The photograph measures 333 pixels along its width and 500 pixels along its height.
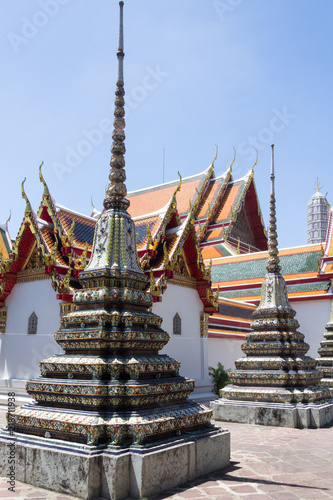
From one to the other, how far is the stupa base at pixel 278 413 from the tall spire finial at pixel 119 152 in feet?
15.9

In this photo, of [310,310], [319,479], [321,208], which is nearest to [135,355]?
[319,479]

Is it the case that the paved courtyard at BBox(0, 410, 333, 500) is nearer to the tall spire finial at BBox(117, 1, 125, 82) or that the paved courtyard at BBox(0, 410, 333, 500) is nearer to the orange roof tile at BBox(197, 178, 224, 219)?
the tall spire finial at BBox(117, 1, 125, 82)

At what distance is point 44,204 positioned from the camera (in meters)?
11.3

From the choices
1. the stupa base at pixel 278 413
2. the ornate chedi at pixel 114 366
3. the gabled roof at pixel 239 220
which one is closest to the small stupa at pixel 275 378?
the stupa base at pixel 278 413

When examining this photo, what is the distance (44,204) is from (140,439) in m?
8.18

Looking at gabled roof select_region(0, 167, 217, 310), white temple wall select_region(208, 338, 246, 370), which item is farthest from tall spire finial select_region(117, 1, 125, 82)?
white temple wall select_region(208, 338, 246, 370)

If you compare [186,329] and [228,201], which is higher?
[228,201]

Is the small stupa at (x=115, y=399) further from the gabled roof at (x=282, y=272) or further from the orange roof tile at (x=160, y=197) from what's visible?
the orange roof tile at (x=160, y=197)

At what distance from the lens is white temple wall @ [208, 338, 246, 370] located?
45.1ft

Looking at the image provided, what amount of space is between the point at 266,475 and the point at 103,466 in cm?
181

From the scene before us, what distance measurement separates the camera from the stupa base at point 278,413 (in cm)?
793

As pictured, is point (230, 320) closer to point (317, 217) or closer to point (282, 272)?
point (282, 272)

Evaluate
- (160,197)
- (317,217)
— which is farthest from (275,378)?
(317,217)

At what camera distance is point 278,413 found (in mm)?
8023
